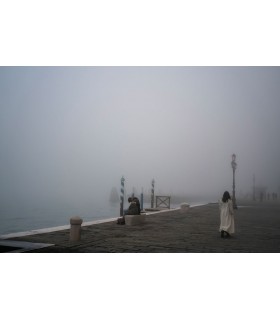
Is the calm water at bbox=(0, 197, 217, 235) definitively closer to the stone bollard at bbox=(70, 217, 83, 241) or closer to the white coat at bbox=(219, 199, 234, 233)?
the stone bollard at bbox=(70, 217, 83, 241)

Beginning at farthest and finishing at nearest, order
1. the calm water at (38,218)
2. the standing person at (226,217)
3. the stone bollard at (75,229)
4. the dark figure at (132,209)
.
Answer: the calm water at (38,218), the dark figure at (132,209), the standing person at (226,217), the stone bollard at (75,229)

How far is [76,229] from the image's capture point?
894 cm

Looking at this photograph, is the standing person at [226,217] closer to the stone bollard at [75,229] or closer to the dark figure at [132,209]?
the dark figure at [132,209]

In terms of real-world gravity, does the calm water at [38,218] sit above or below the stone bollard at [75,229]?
below

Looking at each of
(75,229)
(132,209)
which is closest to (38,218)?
(132,209)

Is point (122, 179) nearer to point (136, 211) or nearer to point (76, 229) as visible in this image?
point (136, 211)

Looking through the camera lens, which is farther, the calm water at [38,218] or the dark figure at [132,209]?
the calm water at [38,218]

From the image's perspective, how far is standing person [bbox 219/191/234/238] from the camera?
10.3 metres

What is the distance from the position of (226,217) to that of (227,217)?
0.11 feet

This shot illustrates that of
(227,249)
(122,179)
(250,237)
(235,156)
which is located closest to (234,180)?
(235,156)

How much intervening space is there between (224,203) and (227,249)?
3033mm

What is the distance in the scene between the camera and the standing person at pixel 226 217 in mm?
10266

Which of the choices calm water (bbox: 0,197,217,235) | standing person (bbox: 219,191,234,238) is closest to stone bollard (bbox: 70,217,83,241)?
standing person (bbox: 219,191,234,238)

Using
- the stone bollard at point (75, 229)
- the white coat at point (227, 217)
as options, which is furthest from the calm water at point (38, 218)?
the white coat at point (227, 217)
